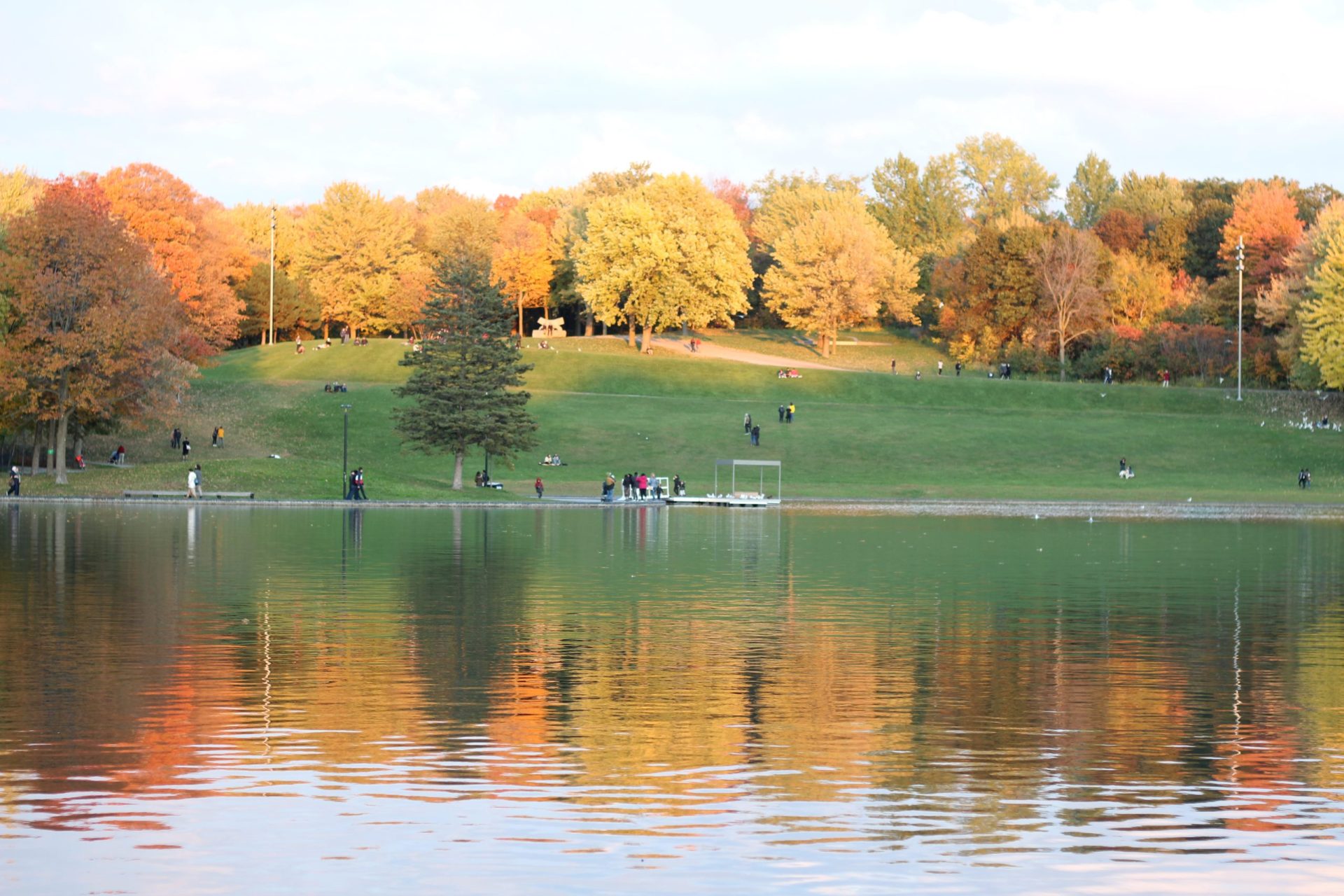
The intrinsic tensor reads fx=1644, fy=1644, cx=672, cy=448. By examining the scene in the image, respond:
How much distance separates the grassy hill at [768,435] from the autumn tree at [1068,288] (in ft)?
62.2

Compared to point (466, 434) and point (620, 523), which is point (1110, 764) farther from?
point (466, 434)

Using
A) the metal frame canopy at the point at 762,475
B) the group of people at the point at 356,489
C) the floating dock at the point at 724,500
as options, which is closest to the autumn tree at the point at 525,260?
the metal frame canopy at the point at 762,475

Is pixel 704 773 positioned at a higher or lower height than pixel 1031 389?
lower

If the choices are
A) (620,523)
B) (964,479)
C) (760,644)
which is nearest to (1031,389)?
(964,479)

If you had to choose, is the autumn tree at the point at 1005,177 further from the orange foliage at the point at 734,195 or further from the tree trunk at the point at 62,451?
the tree trunk at the point at 62,451

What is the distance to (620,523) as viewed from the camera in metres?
57.5

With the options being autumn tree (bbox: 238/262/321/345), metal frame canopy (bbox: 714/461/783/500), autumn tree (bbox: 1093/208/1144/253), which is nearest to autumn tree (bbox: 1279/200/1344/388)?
autumn tree (bbox: 1093/208/1144/253)

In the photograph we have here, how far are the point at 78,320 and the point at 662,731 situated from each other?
62.8 m

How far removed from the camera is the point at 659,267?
423ft

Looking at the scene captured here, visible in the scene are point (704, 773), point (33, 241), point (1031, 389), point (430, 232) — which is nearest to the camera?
point (704, 773)

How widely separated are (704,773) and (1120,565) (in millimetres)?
27667

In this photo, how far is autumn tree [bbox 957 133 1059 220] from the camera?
18238cm

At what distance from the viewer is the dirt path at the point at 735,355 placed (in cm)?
12812

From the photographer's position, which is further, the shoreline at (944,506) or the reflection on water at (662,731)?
the shoreline at (944,506)
